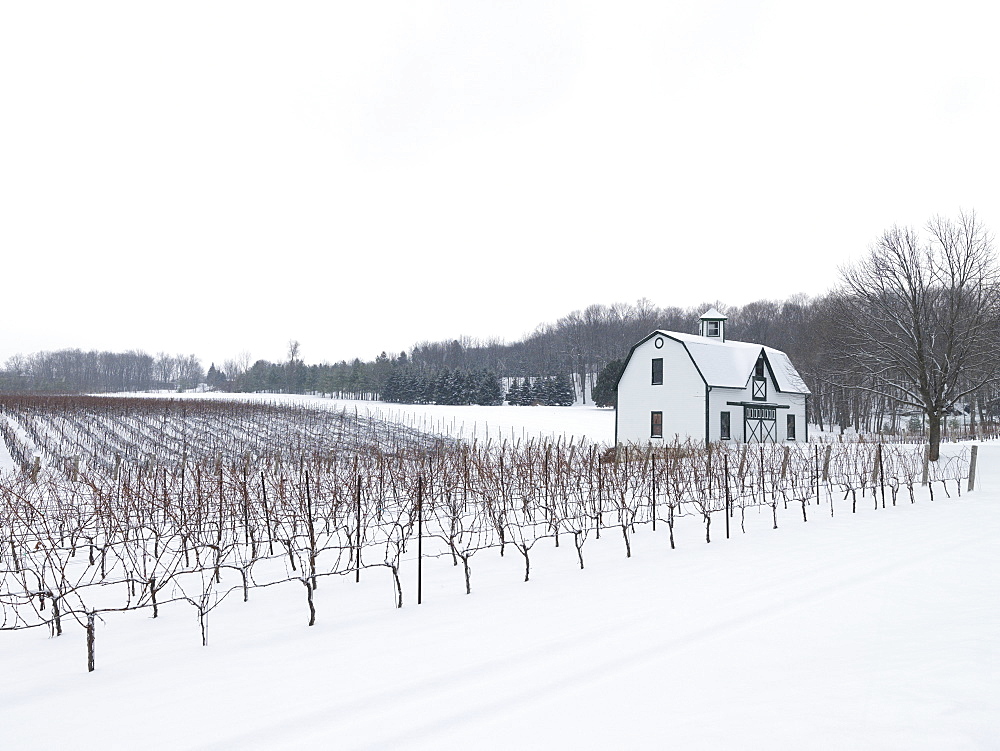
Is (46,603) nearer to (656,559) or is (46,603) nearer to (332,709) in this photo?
(332,709)

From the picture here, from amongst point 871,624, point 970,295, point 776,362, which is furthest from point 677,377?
point 871,624

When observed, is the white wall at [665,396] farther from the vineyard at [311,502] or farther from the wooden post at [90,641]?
the wooden post at [90,641]

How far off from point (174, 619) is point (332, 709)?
2.91 m

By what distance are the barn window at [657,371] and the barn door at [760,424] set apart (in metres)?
4.16

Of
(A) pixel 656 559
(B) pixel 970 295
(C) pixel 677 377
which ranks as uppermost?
(B) pixel 970 295

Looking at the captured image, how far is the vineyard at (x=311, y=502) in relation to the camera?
7.23 meters

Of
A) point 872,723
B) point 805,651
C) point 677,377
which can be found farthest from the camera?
point 677,377

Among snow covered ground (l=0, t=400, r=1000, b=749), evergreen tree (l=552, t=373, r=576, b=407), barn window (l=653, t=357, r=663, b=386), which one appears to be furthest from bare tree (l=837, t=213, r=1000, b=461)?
evergreen tree (l=552, t=373, r=576, b=407)

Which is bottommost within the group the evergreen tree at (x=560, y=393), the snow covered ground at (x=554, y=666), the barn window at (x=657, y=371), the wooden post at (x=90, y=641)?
the snow covered ground at (x=554, y=666)

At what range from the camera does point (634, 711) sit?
4316 millimetres

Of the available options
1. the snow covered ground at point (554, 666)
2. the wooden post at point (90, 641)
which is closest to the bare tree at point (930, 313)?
the snow covered ground at point (554, 666)

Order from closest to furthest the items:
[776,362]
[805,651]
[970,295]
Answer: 1. [805,651]
2. [970,295]
3. [776,362]

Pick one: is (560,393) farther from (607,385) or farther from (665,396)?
(665,396)

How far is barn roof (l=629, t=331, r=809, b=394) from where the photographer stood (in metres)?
29.0
